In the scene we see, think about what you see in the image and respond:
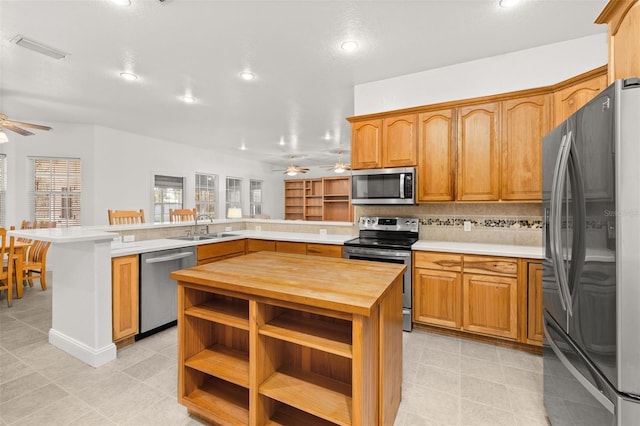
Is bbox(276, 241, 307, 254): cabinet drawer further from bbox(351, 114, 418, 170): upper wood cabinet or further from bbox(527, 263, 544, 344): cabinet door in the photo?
bbox(527, 263, 544, 344): cabinet door

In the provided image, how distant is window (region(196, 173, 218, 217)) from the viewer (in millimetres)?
7540

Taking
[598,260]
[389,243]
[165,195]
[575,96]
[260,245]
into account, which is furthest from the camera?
[165,195]

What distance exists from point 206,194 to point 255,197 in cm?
192

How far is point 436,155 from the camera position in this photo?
3.16 metres

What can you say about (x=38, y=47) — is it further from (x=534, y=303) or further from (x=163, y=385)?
(x=534, y=303)

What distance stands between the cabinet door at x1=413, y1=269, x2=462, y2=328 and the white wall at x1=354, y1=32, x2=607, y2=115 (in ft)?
6.60

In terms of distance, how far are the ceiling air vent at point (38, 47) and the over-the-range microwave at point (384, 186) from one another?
10.8 ft

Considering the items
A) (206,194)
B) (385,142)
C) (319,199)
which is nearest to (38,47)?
(385,142)

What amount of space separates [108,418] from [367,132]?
11.2ft

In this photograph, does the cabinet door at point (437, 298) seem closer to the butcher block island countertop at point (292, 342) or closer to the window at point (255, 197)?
the butcher block island countertop at point (292, 342)

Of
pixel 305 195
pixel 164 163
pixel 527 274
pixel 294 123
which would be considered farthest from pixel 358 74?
pixel 305 195

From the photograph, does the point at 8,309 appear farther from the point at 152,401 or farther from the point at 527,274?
the point at 527,274

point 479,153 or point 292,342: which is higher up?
point 479,153

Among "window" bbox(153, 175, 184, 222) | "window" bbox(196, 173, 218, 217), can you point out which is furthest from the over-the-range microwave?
"window" bbox(196, 173, 218, 217)
